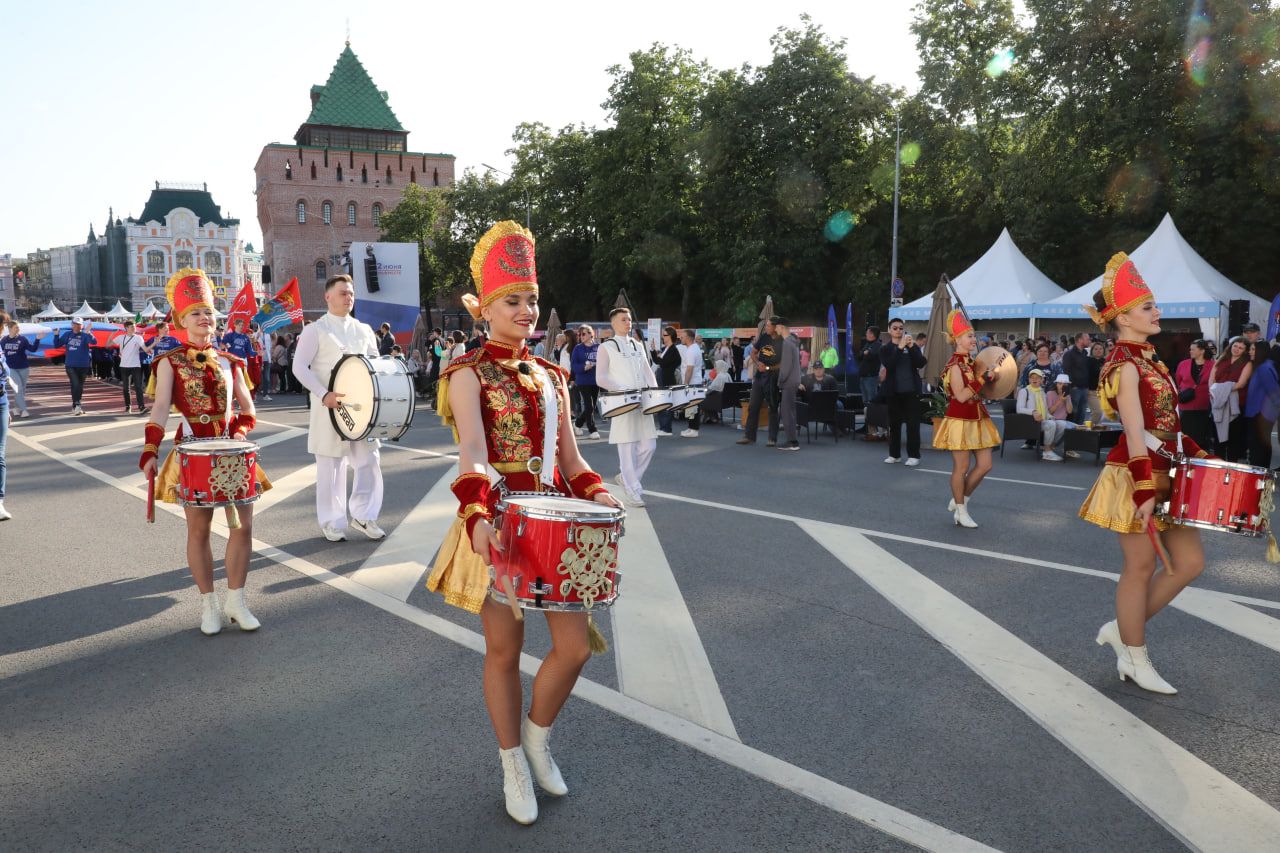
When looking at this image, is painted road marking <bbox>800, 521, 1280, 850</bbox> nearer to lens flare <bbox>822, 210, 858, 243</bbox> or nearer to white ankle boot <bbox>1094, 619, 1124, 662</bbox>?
white ankle boot <bbox>1094, 619, 1124, 662</bbox>

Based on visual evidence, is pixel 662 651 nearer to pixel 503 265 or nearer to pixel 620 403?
pixel 503 265

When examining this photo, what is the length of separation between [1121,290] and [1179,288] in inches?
743

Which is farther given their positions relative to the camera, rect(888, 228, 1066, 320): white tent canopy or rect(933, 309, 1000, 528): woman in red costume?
rect(888, 228, 1066, 320): white tent canopy

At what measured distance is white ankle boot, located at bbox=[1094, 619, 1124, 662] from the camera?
458 centimetres

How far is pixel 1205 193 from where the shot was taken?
2767 cm

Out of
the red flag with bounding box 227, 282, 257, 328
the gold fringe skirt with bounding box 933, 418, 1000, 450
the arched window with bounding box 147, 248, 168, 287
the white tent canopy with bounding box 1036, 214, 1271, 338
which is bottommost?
the gold fringe skirt with bounding box 933, 418, 1000, 450

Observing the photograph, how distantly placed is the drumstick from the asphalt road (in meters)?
0.62

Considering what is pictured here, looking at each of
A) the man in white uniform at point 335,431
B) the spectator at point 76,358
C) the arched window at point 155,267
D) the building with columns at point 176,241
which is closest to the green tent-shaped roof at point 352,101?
the building with columns at point 176,241

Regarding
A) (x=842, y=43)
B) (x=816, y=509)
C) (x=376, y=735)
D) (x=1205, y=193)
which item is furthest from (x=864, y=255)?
(x=376, y=735)

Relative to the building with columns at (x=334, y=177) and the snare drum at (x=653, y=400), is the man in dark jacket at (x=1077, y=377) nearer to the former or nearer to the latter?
the snare drum at (x=653, y=400)

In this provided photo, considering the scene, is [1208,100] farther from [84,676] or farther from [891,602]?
[84,676]

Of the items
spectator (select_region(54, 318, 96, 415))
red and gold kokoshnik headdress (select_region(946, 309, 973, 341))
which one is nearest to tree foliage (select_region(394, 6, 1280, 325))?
red and gold kokoshnik headdress (select_region(946, 309, 973, 341))

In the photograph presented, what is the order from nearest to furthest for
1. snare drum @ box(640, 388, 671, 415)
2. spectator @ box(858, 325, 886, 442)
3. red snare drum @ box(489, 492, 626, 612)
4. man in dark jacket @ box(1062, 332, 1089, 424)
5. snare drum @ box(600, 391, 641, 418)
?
red snare drum @ box(489, 492, 626, 612) < snare drum @ box(600, 391, 641, 418) < snare drum @ box(640, 388, 671, 415) < man in dark jacket @ box(1062, 332, 1089, 424) < spectator @ box(858, 325, 886, 442)

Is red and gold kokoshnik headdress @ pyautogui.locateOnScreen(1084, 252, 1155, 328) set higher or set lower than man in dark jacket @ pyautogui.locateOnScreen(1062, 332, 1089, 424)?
higher
